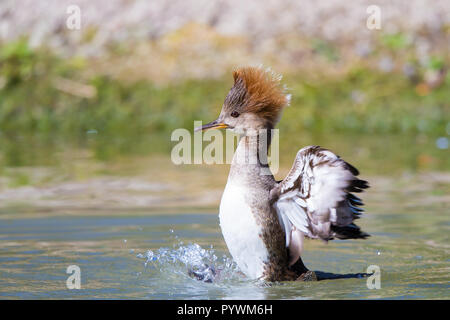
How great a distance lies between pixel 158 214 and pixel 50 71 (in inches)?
215

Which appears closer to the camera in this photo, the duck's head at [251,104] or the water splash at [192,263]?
the duck's head at [251,104]

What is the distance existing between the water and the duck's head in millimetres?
1096

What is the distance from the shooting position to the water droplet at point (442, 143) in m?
11.2

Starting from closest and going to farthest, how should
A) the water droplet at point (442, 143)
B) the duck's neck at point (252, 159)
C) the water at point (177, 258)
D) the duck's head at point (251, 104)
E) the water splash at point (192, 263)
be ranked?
1. the water at point (177, 258)
2. the duck's neck at point (252, 159)
3. the duck's head at point (251, 104)
4. the water splash at point (192, 263)
5. the water droplet at point (442, 143)

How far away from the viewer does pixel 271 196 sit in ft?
19.0

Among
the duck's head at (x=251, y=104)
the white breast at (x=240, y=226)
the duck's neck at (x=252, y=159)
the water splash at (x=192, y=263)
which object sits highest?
the duck's head at (x=251, y=104)

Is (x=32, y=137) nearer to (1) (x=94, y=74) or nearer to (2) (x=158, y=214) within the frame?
(1) (x=94, y=74)

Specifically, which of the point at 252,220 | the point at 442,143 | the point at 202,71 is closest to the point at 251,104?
the point at 252,220

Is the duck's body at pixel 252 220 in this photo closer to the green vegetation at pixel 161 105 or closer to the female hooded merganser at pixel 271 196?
the female hooded merganser at pixel 271 196

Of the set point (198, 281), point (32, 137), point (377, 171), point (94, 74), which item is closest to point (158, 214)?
point (198, 281)

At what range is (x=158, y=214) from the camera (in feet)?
27.3

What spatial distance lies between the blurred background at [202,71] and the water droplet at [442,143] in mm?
31

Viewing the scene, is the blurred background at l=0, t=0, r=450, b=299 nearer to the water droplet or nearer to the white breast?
the water droplet

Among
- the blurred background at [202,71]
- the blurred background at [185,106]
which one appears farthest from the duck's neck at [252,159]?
the blurred background at [202,71]
